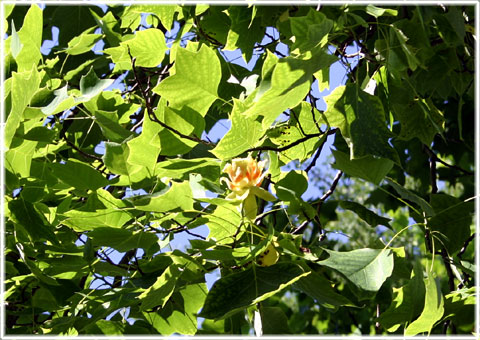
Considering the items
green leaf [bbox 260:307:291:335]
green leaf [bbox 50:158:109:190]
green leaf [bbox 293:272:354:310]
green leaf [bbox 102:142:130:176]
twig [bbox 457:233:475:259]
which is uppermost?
green leaf [bbox 102:142:130:176]

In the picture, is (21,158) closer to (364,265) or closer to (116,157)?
(116,157)

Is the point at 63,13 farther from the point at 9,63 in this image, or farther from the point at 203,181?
the point at 203,181

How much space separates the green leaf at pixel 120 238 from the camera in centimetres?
102

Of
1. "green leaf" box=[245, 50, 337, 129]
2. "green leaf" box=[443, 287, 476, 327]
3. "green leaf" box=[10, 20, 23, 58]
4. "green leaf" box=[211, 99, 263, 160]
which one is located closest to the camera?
"green leaf" box=[245, 50, 337, 129]

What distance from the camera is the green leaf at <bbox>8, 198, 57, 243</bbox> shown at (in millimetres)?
1153

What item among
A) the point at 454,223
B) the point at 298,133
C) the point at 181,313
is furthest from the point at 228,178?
the point at 454,223

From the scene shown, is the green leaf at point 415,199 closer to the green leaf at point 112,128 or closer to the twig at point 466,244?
the twig at point 466,244

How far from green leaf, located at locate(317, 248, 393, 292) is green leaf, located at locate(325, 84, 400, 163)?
0.15m

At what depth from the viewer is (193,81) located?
104cm

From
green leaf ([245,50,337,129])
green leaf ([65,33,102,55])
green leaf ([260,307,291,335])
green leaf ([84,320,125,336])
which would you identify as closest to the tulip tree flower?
green leaf ([245,50,337,129])

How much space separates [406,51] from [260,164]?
0.94 feet

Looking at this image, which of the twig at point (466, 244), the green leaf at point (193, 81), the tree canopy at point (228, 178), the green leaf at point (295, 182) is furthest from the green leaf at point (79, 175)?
the twig at point (466, 244)

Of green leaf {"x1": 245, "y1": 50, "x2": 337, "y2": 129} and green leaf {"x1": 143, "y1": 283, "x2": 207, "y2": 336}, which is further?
green leaf {"x1": 143, "y1": 283, "x2": 207, "y2": 336}

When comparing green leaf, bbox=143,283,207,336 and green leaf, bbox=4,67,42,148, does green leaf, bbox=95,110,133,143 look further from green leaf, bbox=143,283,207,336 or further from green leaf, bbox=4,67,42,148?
green leaf, bbox=143,283,207,336
